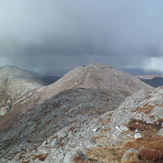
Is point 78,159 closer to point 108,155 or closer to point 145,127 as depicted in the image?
point 108,155

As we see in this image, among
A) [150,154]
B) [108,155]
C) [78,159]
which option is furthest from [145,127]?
[78,159]

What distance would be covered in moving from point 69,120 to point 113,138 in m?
38.4

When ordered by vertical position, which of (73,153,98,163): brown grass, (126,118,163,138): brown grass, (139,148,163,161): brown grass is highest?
(139,148,163,161): brown grass

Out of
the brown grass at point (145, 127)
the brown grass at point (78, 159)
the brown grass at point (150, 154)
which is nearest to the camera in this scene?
the brown grass at point (150, 154)

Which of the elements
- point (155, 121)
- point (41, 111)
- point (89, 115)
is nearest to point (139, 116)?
point (155, 121)

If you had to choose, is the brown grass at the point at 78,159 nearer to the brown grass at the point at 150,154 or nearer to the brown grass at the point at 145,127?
the brown grass at the point at 150,154

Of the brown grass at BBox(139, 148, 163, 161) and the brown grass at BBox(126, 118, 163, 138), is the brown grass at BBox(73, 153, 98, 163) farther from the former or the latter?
the brown grass at BBox(126, 118, 163, 138)

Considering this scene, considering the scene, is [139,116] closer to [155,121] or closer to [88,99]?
[155,121]

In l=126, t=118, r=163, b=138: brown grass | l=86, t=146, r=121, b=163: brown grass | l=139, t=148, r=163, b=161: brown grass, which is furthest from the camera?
l=126, t=118, r=163, b=138: brown grass

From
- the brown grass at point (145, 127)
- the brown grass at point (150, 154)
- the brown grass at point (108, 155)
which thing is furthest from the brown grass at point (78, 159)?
the brown grass at point (145, 127)

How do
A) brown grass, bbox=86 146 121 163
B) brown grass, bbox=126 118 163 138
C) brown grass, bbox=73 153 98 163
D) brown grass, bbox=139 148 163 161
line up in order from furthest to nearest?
1. brown grass, bbox=126 118 163 138
2. brown grass, bbox=86 146 121 163
3. brown grass, bbox=73 153 98 163
4. brown grass, bbox=139 148 163 161

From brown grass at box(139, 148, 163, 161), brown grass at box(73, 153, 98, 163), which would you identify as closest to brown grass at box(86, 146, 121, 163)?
brown grass at box(73, 153, 98, 163)

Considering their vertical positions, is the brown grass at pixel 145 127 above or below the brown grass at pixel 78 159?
below

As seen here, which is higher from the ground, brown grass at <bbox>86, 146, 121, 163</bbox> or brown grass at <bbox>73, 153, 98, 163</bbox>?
brown grass at <bbox>73, 153, 98, 163</bbox>
